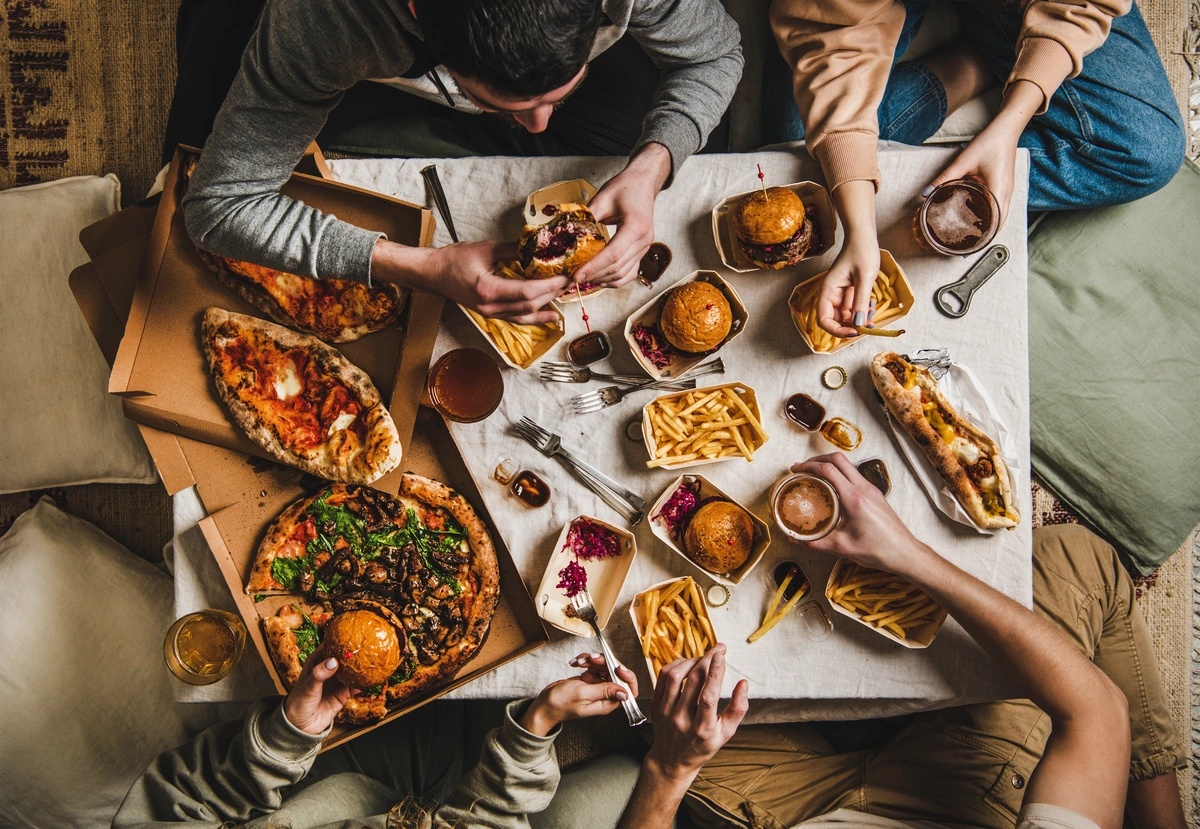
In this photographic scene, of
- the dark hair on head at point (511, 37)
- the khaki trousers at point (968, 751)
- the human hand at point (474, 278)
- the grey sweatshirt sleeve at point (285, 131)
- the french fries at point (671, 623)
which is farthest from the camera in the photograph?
the khaki trousers at point (968, 751)

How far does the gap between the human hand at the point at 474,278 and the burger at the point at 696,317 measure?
36 cm

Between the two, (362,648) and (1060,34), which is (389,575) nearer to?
(362,648)

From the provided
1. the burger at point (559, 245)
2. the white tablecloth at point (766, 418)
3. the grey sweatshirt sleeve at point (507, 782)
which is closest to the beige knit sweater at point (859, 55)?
the white tablecloth at point (766, 418)

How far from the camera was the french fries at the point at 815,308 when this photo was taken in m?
2.10

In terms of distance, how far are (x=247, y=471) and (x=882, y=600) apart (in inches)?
79.9

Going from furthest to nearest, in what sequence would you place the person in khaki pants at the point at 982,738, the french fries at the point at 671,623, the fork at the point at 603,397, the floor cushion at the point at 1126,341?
the floor cushion at the point at 1126,341 < the fork at the point at 603,397 < the french fries at the point at 671,623 < the person in khaki pants at the point at 982,738

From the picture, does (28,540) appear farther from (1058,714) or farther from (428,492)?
(1058,714)

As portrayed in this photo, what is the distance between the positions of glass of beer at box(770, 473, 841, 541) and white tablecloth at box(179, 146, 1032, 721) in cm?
12

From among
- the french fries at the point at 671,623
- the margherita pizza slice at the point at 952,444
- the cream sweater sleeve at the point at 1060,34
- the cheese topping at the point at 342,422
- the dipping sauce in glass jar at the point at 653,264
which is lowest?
the french fries at the point at 671,623

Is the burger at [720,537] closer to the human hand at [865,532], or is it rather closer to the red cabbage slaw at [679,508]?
the red cabbage slaw at [679,508]

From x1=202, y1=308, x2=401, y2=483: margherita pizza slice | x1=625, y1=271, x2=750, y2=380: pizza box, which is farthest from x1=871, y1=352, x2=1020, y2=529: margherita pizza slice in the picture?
x1=202, y1=308, x2=401, y2=483: margherita pizza slice

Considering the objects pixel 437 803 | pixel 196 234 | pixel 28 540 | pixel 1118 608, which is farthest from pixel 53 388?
pixel 1118 608

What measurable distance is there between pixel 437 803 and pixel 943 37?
128 inches

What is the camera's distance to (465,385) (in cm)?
220
